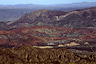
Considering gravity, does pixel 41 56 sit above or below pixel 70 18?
above

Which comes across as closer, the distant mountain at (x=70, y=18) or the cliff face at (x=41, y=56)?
the cliff face at (x=41, y=56)

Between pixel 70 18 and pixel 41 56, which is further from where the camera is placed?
pixel 70 18

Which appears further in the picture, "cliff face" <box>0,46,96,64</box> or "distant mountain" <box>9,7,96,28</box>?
"distant mountain" <box>9,7,96,28</box>

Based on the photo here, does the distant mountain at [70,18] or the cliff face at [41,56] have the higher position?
the cliff face at [41,56]

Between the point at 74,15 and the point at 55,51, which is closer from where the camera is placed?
the point at 55,51

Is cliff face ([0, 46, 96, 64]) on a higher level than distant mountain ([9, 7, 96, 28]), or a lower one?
higher

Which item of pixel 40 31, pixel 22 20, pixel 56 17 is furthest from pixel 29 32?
pixel 22 20

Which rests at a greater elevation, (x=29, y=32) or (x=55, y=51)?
(x=55, y=51)

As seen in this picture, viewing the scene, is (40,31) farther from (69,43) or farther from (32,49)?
(32,49)

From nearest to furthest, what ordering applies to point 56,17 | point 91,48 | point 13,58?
point 13,58, point 91,48, point 56,17

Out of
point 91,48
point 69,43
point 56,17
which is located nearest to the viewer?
point 91,48
